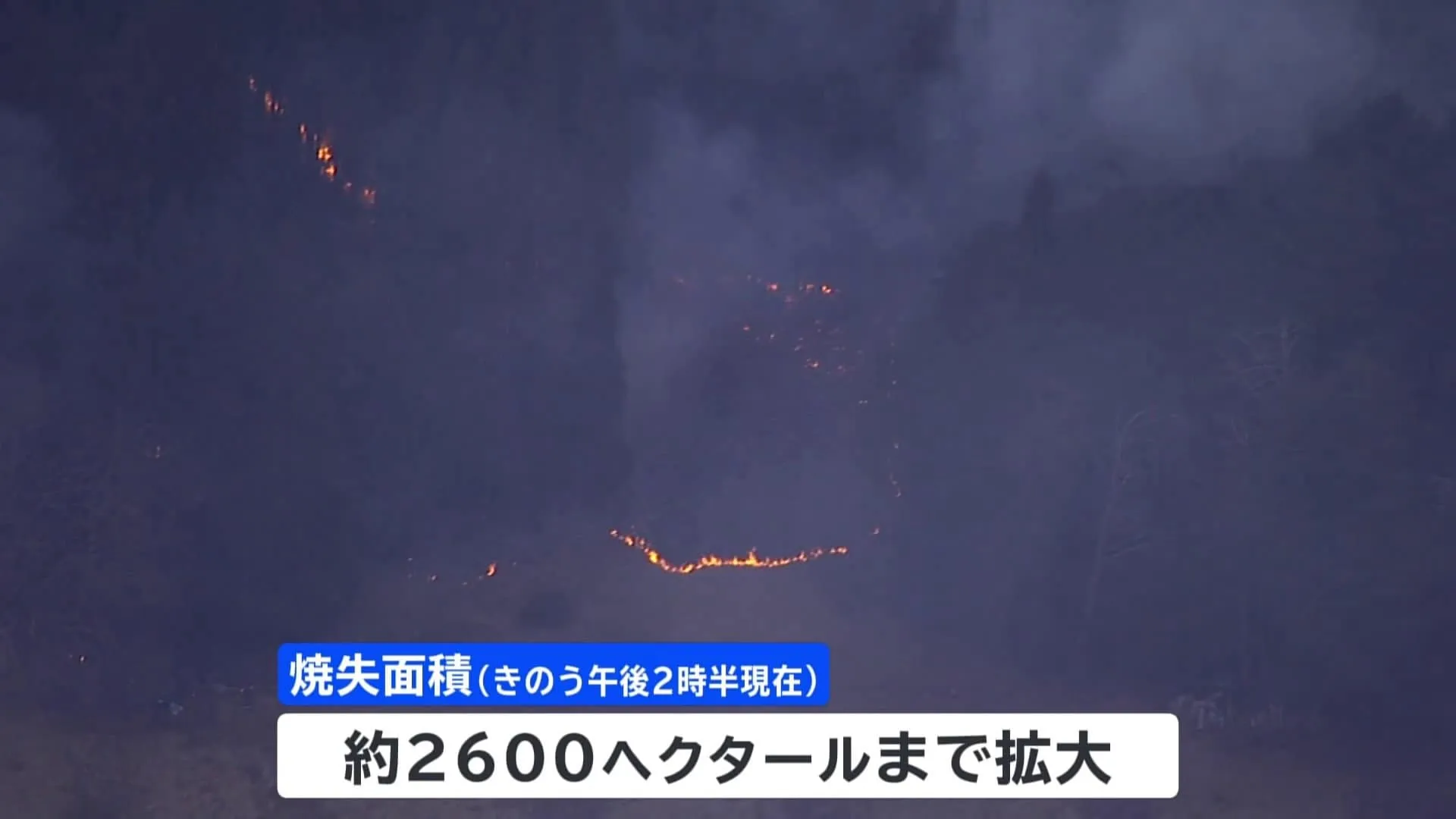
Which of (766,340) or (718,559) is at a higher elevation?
(766,340)

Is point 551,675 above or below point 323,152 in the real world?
below

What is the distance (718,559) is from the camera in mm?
2689

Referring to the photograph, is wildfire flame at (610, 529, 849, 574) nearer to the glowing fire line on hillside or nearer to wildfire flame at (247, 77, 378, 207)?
the glowing fire line on hillside

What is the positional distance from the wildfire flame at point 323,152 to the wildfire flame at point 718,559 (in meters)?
0.98

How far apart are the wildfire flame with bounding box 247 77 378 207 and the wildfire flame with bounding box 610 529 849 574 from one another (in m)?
0.98

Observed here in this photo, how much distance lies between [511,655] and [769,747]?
0.63m

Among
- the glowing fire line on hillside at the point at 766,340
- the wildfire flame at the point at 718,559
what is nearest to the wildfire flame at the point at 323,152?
the glowing fire line on hillside at the point at 766,340

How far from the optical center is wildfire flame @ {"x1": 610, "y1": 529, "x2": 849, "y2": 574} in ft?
8.81

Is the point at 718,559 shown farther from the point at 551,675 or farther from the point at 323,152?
the point at 323,152

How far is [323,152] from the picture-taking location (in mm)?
2697

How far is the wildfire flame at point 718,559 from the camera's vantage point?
8.81 ft

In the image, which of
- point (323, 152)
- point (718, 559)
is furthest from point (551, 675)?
point (323, 152)

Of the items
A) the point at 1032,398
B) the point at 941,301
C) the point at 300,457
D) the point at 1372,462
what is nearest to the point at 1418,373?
the point at 1372,462

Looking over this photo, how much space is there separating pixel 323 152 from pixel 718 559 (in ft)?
4.35
